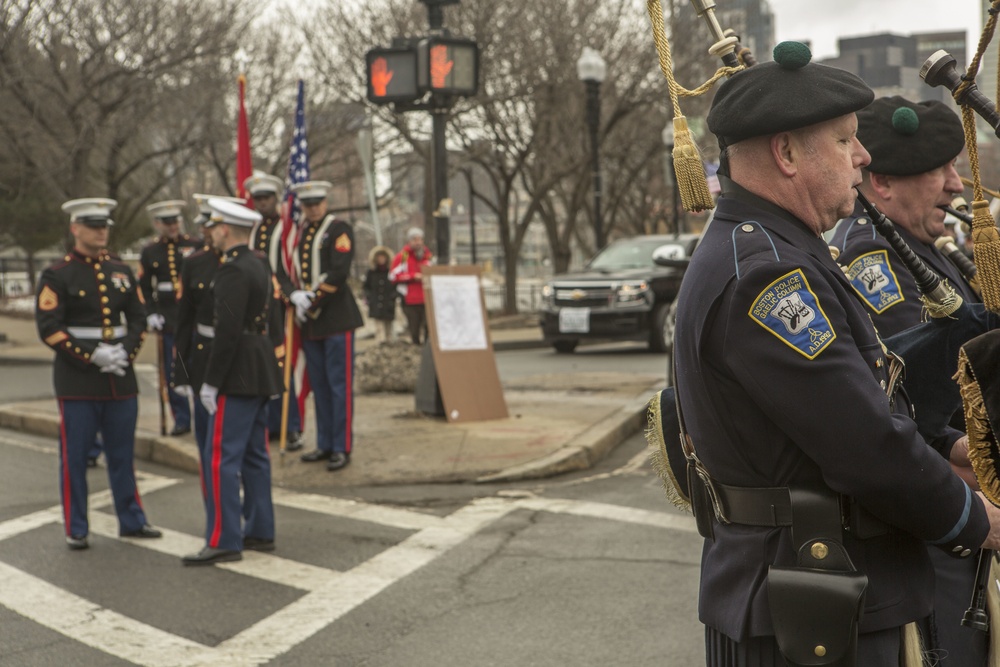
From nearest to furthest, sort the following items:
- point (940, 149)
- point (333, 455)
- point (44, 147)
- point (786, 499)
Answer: point (786, 499) → point (940, 149) → point (333, 455) → point (44, 147)

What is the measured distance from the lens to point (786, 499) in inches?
95.9

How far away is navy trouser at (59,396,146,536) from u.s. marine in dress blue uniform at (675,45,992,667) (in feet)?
17.0

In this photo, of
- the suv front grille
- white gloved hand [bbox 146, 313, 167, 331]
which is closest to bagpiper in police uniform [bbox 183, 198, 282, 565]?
white gloved hand [bbox 146, 313, 167, 331]

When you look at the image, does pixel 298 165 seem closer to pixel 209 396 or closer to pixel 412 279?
pixel 209 396

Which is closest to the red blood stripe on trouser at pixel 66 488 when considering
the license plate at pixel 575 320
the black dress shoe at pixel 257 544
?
the black dress shoe at pixel 257 544

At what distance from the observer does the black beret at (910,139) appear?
137 inches

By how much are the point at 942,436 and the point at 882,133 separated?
1019 mm

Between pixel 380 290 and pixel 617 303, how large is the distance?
4159 mm

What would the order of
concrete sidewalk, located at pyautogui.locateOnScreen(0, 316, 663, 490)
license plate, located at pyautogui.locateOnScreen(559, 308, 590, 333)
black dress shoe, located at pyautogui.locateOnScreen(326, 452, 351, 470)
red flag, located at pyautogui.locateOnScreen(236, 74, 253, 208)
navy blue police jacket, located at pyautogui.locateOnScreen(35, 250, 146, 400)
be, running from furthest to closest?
license plate, located at pyautogui.locateOnScreen(559, 308, 590, 333), red flag, located at pyautogui.locateOnScreen(236, 74, 253, 208), black dress shoe, located at pyautogui.locateOnScreen(326, 452, 351, 470), concrete sidewalk, located at pyautogui.locateOnScreen(0, 316, 663, 490), navy blue police jacket, located at pyautogui.locateOnScreen(35, 250, 146, 400)

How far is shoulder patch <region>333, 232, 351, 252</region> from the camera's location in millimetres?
9125

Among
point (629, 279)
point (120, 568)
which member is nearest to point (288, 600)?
point (120, 568)

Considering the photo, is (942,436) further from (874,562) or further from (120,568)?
(120,568)

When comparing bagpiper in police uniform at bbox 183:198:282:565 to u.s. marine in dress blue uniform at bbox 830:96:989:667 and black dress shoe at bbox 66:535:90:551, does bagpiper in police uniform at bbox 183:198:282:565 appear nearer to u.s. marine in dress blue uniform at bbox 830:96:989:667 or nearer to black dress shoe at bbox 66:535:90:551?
black dress shoe at bbox 66:535:90:551

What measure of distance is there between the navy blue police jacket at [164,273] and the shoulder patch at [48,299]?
3781mm
